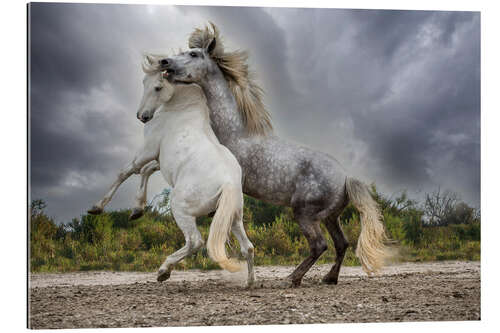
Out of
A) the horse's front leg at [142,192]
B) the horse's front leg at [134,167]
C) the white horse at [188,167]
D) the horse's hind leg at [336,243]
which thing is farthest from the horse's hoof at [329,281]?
the horse's front leg at [134,167]

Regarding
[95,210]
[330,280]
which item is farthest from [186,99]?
[330,280]

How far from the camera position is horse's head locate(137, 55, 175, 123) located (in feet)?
15.2

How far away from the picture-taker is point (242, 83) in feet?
16.2

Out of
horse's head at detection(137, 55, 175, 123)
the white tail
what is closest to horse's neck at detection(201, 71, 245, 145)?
horse's head at detection(137, 55, 175, 123)

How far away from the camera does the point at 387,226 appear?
546 cm

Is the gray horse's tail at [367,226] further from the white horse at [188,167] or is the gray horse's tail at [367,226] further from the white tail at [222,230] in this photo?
the white tail at [222,230]

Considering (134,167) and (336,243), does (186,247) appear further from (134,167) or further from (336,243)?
(336,243)

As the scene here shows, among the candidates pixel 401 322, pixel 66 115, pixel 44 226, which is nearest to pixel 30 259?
pixel 44 226

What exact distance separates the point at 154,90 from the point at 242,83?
2.43 ft

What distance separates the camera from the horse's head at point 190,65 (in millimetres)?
4629

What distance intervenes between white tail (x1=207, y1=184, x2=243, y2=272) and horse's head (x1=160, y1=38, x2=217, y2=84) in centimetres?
101

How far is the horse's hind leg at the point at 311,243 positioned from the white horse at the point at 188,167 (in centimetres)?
44

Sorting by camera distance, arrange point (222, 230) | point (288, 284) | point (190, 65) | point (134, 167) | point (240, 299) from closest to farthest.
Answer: point (222, 230) → point (240, 299) → point (134, 167) → point (190, 65) → point (288, 284)

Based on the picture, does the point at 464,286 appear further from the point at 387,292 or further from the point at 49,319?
the point at 49,319
